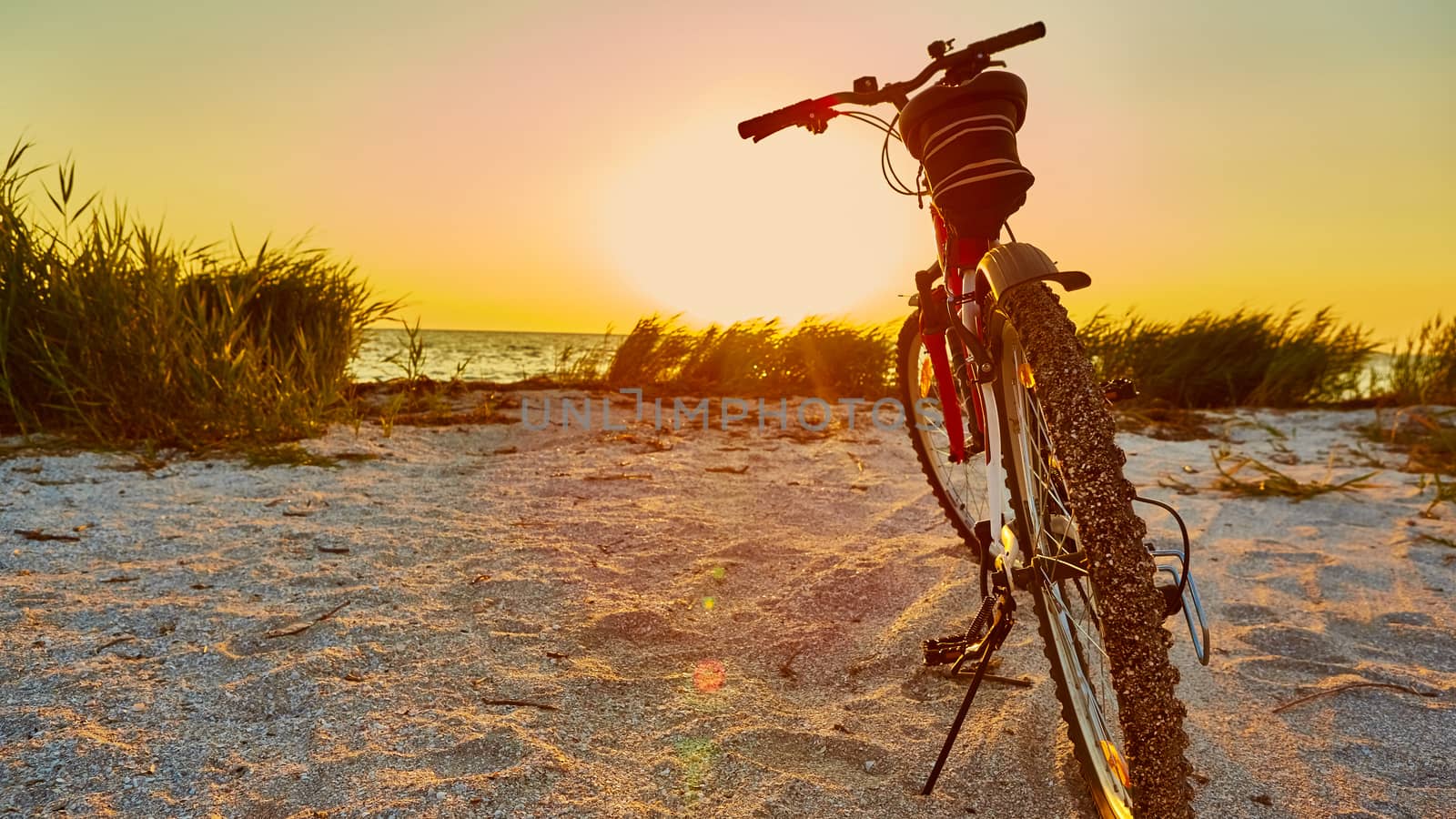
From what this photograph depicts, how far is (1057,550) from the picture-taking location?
1.61 meters

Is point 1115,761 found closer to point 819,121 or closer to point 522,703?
point 522,703

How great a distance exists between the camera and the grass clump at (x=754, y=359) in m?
8.27

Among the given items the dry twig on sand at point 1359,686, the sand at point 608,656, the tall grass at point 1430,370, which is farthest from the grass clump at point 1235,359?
the dry twig on sand at point 1359,686

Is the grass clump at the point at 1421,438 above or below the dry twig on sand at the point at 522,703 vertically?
above

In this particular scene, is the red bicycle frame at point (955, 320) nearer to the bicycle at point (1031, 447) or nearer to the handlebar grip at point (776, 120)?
the bicycle at point (1031, 447)

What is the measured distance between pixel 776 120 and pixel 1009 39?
0.66m

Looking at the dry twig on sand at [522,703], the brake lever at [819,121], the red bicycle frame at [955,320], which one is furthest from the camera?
the brake lever at [819,121]

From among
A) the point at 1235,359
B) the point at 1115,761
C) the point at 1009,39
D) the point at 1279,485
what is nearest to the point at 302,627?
the point at 1115,761

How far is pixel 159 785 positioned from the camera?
1712mm

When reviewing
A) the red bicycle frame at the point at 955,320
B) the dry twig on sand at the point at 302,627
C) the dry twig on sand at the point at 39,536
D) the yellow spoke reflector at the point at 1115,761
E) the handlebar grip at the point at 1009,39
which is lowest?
the dry twig on sand at the point at 302,627

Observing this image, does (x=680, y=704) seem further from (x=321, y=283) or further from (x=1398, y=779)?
(x=321, y=283)

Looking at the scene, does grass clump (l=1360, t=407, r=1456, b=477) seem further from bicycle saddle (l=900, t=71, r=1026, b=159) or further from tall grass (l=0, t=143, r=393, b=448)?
tall grass (l=0, t=143, r=393, b=448)

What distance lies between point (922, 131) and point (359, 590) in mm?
2288

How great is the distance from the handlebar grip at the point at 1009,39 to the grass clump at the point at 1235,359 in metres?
6.98
